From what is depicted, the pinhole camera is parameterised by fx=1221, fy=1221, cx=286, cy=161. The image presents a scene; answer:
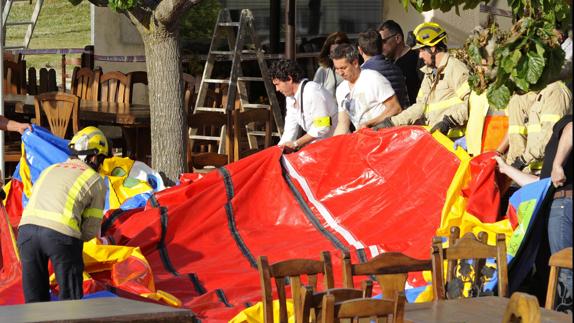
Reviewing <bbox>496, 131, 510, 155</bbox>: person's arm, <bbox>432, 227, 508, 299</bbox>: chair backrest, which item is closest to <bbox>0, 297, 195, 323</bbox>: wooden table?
<bbox>432, 227, 508, 299</bbox>: chair backrest

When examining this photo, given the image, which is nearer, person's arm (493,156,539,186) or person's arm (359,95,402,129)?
person's arm (493,156,539,186)

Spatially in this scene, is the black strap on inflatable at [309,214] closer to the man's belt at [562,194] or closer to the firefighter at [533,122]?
the firefighter at [533,122]

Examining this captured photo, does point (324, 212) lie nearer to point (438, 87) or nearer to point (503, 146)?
point (438, 87)

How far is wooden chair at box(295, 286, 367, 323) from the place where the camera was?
4645 mm

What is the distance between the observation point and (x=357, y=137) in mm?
9242

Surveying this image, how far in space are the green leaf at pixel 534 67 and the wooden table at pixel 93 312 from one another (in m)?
1.67

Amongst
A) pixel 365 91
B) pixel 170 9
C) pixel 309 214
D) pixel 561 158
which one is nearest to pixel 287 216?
pixel 309 214

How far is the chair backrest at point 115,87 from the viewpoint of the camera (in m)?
14.0

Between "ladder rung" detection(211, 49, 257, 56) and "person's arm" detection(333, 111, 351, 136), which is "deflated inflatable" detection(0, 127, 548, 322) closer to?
"person's arm" detection(333, 111, 351, 136)

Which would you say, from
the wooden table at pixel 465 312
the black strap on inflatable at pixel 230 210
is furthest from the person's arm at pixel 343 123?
the wooden table at pixel 465 312

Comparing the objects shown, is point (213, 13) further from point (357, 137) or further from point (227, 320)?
point (227, 320)

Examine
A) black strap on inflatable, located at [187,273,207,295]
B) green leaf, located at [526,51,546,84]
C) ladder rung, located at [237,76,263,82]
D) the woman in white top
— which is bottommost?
black strap on inflatable, located at [187,273,207,295]

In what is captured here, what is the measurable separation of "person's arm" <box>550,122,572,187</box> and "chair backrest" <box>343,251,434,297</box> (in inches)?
43.5

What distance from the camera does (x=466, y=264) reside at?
609 centimetres
